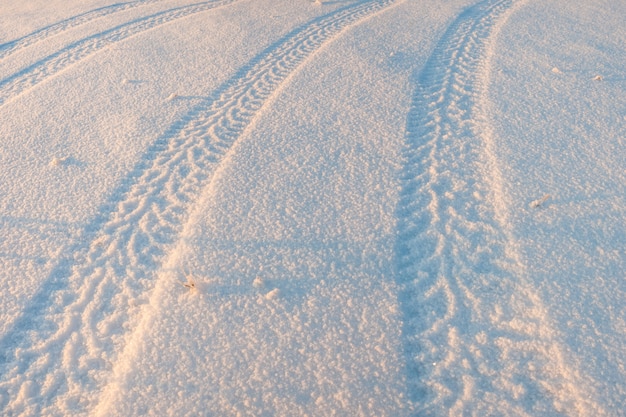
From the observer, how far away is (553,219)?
2746 mm

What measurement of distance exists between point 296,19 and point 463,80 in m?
2.31

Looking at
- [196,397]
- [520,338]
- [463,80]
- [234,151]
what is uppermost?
[463,80]

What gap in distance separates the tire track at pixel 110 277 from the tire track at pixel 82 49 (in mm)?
1757

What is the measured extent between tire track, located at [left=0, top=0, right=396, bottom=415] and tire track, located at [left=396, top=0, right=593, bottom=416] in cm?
137

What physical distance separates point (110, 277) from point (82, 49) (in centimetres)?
342

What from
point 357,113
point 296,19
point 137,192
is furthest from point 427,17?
point 137,192

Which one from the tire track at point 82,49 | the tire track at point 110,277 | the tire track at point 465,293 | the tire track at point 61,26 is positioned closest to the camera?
the tire track at point 465,293

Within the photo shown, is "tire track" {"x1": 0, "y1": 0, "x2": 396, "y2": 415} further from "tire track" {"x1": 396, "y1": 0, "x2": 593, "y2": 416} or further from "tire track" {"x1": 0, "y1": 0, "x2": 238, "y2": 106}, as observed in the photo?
"tire track" {"x1": 0, "y1": 0, "x2": 238, "y2": 106}

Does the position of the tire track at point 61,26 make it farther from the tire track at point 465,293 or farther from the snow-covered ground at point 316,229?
the tire track at point 465,293

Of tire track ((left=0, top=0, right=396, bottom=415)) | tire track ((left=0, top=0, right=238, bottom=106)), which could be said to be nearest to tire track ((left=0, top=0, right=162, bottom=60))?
tire track ((left=0, top=0, right=238, bottom=106))

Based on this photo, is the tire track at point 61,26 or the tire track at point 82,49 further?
the tire track at point 61,26

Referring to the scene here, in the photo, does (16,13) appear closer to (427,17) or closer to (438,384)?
(427,17)

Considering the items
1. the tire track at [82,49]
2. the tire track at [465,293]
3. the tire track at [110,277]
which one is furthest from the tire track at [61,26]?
the tire track at [465,293]

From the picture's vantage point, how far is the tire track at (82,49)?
4340mm
